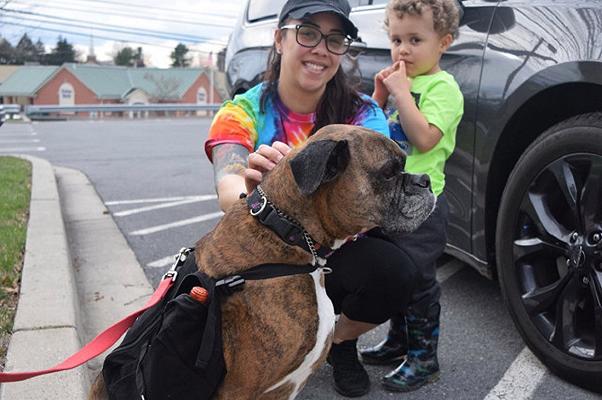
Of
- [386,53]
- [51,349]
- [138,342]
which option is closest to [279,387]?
[138,342]

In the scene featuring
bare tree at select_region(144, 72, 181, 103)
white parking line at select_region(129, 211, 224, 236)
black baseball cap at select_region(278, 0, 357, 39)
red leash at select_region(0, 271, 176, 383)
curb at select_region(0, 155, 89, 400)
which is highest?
black baseball cap at select_region(278, 0, 357, 39)

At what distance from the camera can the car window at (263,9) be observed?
5.24m

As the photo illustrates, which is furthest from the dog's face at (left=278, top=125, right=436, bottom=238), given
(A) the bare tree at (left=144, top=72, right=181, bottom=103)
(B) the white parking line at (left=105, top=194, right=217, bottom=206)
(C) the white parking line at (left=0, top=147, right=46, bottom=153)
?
(A) the bare tree at (left=144, top=72, right=181, bottom=103)

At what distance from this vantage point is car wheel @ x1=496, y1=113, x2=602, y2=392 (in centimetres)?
251

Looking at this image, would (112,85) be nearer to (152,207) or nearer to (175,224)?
(152,207)

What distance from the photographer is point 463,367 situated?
293cm

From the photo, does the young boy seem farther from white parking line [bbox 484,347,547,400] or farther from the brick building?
the brick building

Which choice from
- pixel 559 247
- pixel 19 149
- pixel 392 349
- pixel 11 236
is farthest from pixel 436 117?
pixel 19 149

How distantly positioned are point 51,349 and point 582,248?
2252 millimetres

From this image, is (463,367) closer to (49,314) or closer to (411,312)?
(411,312)

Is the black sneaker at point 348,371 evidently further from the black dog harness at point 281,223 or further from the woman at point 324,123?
the black dog harness at point 281,223

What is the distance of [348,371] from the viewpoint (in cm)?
278

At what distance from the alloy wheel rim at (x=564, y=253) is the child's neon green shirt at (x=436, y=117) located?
41 cm

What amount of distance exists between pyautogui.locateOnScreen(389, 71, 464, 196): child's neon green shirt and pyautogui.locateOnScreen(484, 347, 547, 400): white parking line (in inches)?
34.7
